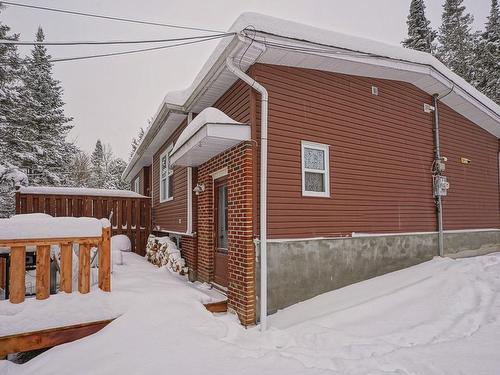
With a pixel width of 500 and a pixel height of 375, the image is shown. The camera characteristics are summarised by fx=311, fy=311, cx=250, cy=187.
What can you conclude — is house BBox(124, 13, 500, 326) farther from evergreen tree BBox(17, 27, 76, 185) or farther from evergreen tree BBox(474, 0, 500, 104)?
evergreen tree BBox(17, 27, 76, 185)

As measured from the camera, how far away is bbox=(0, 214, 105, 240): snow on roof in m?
4.09

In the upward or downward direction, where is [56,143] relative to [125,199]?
upward

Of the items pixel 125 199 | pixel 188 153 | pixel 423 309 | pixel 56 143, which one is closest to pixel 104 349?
pixel 188 153

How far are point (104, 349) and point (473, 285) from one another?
6.37 meters

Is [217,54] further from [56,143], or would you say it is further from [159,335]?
[56,143]

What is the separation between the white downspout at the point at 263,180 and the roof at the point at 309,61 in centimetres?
37

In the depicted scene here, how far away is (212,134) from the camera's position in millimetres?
5164

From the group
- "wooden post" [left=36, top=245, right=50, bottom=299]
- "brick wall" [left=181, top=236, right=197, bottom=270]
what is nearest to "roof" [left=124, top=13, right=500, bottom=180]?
"brick wall" [left=181, top=236, right=197, bottom=270]

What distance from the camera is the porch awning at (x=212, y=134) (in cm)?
521

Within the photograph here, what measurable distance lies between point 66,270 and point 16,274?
57 cm

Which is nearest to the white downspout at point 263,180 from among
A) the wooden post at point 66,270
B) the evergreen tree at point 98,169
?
the wooden post at point 66,270

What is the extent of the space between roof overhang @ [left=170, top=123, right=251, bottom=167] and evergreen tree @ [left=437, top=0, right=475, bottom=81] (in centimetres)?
2323

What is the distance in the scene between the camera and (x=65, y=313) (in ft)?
13.9

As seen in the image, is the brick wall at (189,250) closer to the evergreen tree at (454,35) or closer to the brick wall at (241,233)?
the brick wall at (241,233)
